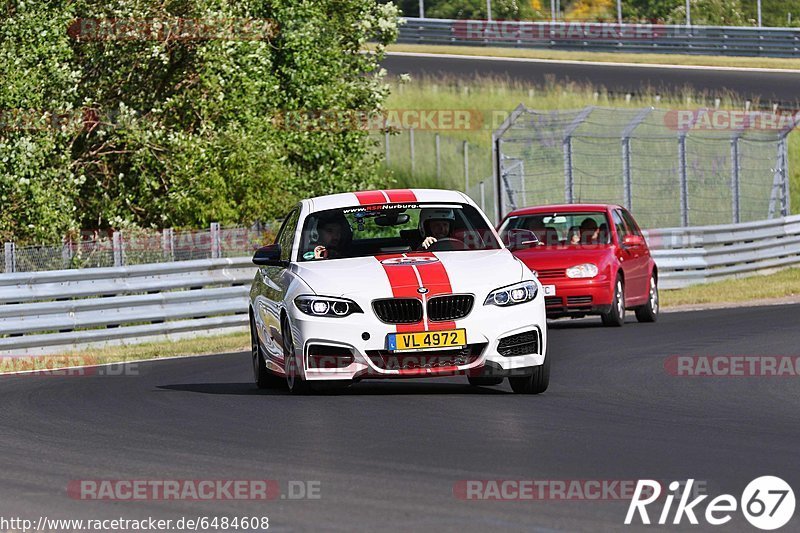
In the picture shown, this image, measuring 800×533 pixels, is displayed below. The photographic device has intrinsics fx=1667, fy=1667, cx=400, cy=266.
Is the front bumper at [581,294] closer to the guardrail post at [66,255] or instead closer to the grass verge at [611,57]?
the guardrail post at [66,255]

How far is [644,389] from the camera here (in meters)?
12.8

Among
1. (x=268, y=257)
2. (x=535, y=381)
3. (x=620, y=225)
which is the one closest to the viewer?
(x=535, y=381)

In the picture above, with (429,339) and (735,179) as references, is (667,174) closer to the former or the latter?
(735,179)

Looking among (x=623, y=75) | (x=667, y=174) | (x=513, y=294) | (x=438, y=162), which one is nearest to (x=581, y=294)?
(x=513, y=294)

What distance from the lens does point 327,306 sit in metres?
12.0

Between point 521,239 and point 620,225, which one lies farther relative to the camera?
point 620,225

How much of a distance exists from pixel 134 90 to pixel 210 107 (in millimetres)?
1389

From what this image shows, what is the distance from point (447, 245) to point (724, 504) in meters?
5.90

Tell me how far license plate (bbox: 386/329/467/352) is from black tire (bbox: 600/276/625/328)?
885 centimetres

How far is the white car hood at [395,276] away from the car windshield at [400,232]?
1.06 ft

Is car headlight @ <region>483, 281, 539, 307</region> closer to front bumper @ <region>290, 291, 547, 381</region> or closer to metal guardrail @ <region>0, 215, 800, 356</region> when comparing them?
front bumper @ <region>290, 291, 547, 381</region>

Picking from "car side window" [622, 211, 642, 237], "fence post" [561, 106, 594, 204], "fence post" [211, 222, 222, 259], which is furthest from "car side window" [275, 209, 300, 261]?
"fence post" [561, 106, 594, 204]

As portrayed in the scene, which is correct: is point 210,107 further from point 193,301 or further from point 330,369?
point 330,369

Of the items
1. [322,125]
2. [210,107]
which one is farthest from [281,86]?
[210,107]
